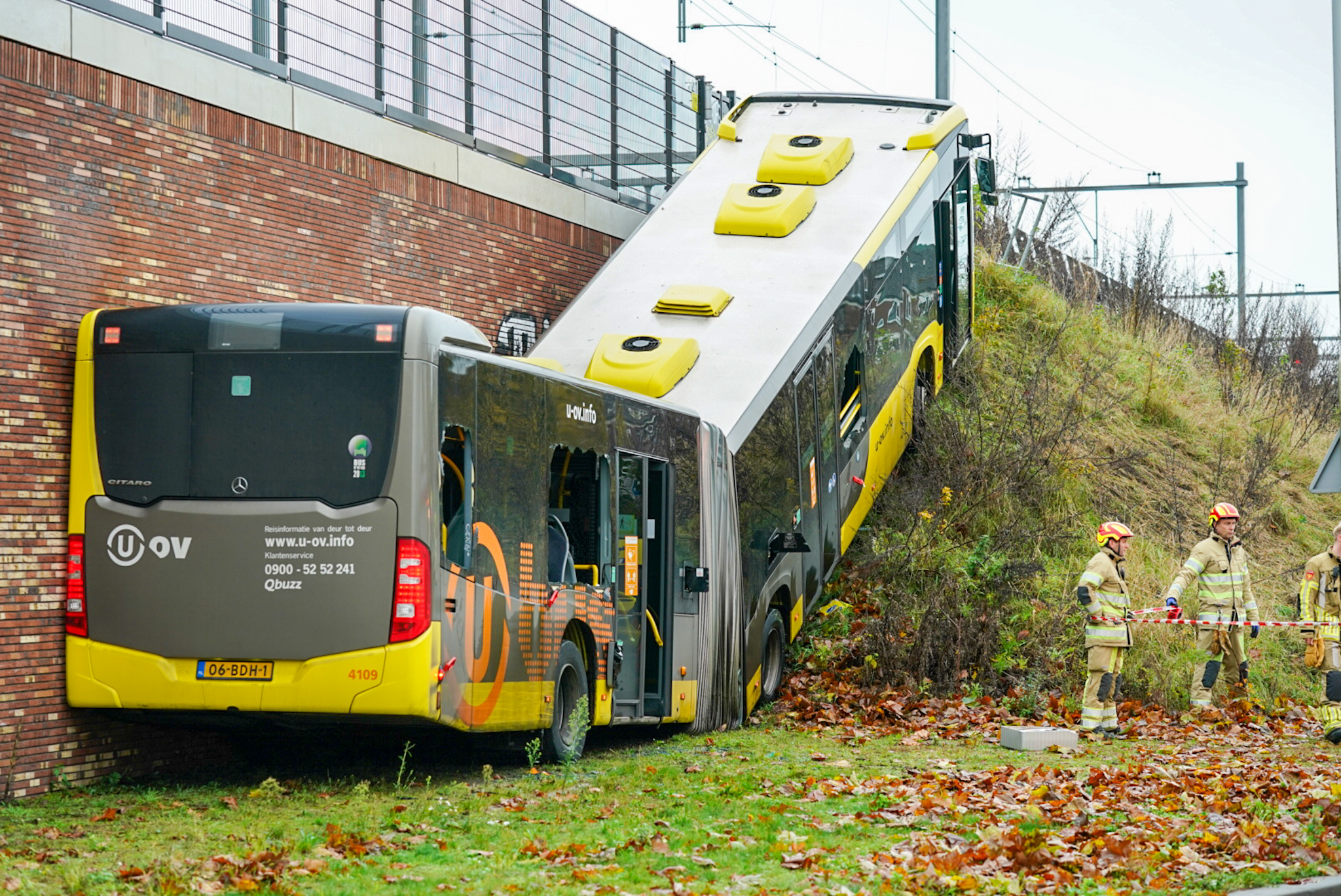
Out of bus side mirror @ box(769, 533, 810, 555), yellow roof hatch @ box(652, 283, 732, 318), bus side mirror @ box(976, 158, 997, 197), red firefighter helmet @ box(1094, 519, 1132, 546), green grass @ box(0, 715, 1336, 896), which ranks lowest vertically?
green grass @ box(0, 715, 1336, 896)

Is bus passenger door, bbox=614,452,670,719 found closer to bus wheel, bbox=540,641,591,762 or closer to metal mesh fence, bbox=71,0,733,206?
bus wheel, bbox=540,641,591,762

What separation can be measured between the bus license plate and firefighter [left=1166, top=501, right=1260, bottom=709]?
28.6 ft

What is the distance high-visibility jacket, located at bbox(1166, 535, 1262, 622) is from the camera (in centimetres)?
1437

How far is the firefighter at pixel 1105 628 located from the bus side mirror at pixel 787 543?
242 centimetres

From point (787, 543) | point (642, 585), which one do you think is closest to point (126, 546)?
point (642, 585)

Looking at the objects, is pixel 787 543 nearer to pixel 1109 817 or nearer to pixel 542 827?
pixel 1109 817

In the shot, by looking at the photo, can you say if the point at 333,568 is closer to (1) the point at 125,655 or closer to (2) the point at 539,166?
(1) the point at 125,655

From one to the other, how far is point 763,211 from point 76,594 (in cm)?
913

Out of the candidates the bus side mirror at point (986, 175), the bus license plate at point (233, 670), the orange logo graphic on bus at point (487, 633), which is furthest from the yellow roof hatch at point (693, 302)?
the bus license plate at point (233, 670)

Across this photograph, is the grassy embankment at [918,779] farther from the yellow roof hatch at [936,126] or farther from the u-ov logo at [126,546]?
the yellow roof hatch at [936,126]

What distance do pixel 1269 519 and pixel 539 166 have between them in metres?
10.5

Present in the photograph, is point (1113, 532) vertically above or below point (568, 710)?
above

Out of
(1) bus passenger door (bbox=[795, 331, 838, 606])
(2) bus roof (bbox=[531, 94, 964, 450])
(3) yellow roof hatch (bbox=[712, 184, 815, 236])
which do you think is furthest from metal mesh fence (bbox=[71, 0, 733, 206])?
(1) bus passenger door (bbox=[795, 331, 838, 606])

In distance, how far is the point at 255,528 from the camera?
891 centimetres
